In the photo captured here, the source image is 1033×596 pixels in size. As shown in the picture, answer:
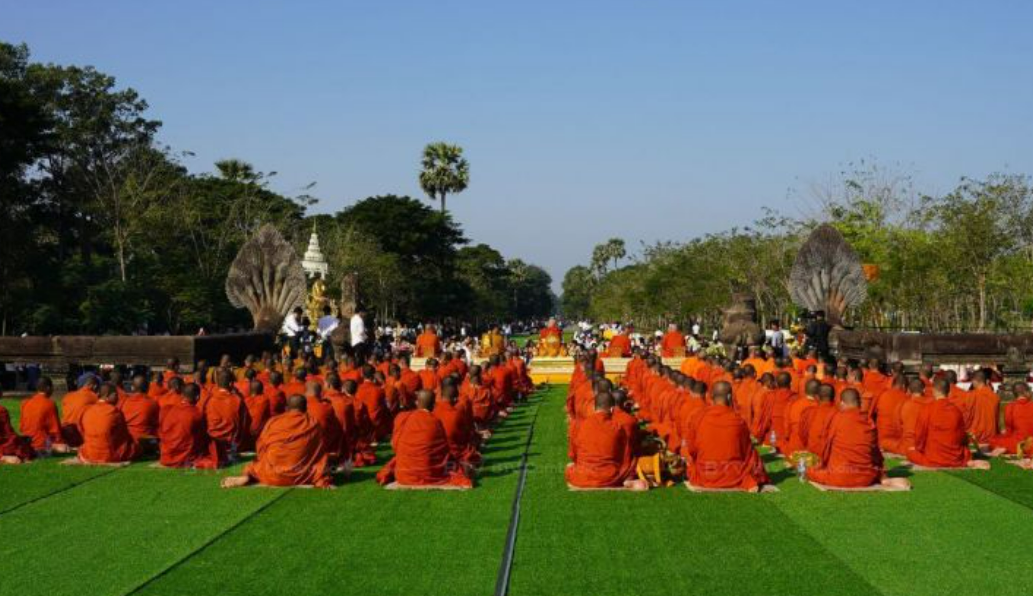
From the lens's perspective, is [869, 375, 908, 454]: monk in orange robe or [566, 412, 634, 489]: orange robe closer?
[566, 412, 634, 489]: orange robe

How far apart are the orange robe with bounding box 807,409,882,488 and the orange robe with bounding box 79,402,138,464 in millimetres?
9212

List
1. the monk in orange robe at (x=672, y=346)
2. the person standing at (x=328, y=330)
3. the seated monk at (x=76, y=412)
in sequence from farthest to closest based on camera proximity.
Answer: the monk in orange robe at (x=672, y=346)
the person standing at (x=328, y=330)
the seated monk at (x=76, y=412)

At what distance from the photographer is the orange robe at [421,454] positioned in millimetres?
13383

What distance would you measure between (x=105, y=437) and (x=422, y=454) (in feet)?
15.9

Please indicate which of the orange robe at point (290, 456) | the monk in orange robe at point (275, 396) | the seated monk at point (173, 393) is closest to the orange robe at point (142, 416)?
the seated monk at point (173, 393)

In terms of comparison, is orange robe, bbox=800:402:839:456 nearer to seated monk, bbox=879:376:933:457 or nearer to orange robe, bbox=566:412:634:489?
seated monk, bbox=879:376:933:457

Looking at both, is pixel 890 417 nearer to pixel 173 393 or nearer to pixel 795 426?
pixel 795 426

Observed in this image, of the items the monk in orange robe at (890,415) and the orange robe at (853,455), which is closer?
the orange robe at (853,455)

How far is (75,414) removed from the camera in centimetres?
1678

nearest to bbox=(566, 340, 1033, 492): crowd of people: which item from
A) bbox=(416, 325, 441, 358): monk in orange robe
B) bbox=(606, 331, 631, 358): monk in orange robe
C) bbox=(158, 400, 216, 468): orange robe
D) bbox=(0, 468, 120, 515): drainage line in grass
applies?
bbox=(158, 400, 216, 468): orange robe

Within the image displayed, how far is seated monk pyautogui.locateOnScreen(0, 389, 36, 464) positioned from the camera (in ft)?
50.7

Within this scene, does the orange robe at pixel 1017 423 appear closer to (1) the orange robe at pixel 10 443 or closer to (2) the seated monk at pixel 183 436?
(2) the seated monk at pixel 183 436

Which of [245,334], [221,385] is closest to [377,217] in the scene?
[245,334]

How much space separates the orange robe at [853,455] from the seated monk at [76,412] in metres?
10.1
